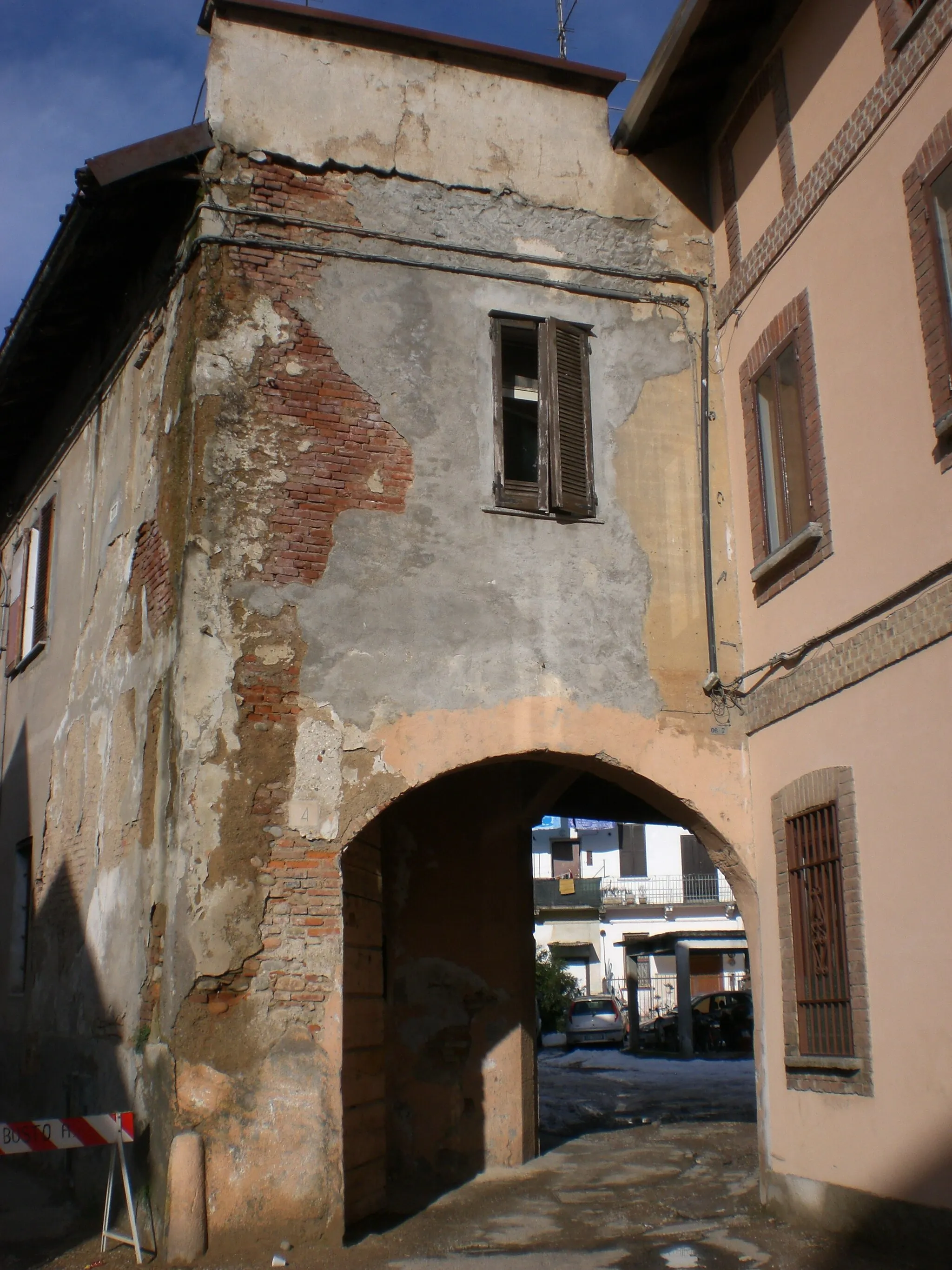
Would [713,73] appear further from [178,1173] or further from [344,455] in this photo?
[178,1173]

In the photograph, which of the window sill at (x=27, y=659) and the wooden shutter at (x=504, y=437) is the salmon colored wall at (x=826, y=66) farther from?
the window sill at (x=27, y=659)

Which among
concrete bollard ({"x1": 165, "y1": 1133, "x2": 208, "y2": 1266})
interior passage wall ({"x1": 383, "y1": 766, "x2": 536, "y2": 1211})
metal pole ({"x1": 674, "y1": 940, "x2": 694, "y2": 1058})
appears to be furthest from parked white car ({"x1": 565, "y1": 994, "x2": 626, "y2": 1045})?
concrete bollard ({"x1": 165, "y1": 1133, "x2": 208, "y2": 1266})

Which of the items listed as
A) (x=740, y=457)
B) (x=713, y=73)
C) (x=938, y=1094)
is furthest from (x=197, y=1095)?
(x=713, y=73)

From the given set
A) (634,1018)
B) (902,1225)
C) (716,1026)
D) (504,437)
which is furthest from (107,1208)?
(716,1026)

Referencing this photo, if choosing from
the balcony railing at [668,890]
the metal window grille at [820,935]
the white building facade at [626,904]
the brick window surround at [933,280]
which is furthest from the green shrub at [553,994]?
the brick window surround at [933,280]

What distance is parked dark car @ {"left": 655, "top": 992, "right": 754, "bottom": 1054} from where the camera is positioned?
26.7 metres

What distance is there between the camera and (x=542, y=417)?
356 inches

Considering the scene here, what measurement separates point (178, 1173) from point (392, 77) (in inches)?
306

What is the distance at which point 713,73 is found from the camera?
9.36m

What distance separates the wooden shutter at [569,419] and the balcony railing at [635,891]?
35802mm

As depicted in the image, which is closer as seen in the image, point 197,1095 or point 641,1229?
point 197,1095

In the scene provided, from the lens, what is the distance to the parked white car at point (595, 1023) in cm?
2853

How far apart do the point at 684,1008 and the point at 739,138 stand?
20.6m

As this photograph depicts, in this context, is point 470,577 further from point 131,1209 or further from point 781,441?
point 131,1209
